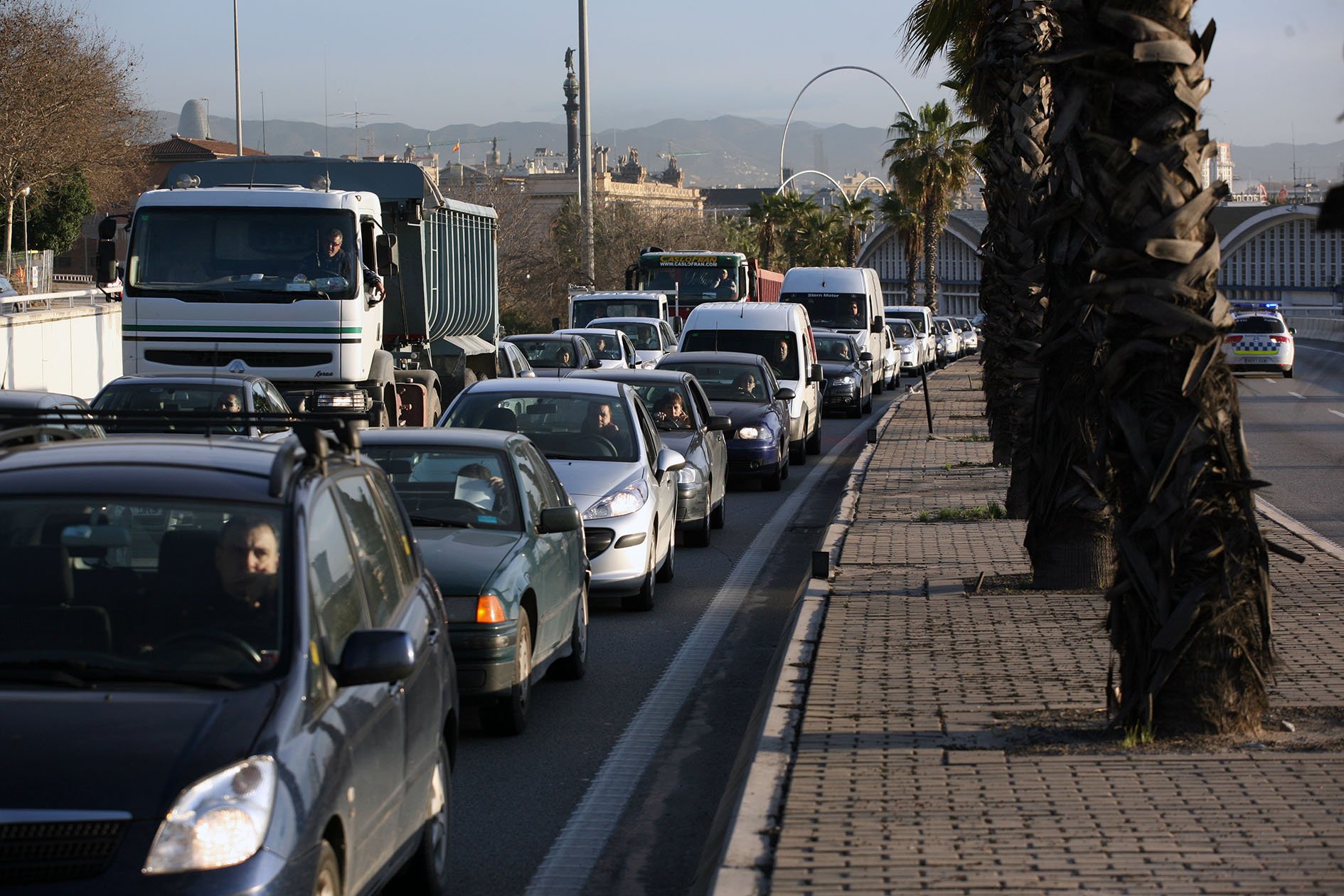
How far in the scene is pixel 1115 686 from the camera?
7.44 meters

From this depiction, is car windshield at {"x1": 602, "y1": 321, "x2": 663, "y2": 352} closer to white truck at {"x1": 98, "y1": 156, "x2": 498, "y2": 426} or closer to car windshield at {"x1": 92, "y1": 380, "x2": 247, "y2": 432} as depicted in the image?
white truck at {"x1": 98, "y1": 156, "x2": 498, "y2": 426}

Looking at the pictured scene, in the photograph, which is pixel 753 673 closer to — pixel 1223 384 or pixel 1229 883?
pixel 1223 384

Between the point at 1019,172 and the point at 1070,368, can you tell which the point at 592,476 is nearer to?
the point at 1070,368

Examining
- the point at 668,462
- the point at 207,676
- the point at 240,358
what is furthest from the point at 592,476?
the point at 207,676

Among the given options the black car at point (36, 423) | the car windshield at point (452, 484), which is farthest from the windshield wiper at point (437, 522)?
the black car at point (36, 423)

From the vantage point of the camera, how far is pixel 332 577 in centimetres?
477

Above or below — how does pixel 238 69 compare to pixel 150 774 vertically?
above

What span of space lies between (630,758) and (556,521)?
4.88ft

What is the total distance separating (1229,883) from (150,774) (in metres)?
3.11

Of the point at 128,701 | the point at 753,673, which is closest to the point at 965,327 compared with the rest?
the point at 753,673

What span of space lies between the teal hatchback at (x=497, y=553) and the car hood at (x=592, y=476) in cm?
189

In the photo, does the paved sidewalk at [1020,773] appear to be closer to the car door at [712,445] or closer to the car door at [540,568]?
the car door at [540,568]

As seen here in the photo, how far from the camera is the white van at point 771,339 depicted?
994 inches

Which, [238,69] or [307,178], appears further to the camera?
[238,69]
